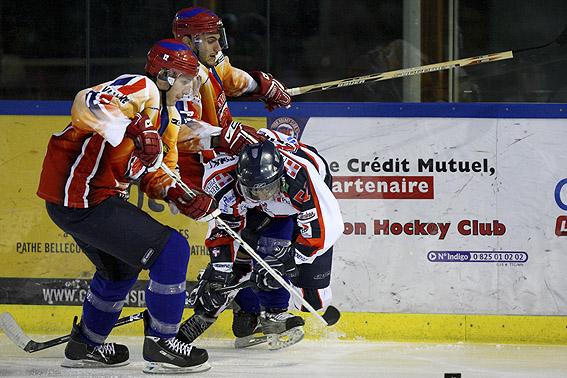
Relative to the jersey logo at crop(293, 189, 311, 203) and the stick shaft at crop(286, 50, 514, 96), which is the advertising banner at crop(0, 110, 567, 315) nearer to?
the stick shaft at crop(286, 50, 514, 96)

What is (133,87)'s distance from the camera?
15.7ft

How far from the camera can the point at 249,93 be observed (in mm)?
5906

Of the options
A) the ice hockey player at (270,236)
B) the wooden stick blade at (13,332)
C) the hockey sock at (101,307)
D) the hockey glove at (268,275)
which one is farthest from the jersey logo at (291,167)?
the wooden stick blade at (13,332)

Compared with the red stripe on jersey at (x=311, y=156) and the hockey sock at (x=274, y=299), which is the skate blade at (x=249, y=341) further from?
the red stripe on jersey at (x=311, y=156)

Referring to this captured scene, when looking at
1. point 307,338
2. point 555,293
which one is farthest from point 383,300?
point 555,293

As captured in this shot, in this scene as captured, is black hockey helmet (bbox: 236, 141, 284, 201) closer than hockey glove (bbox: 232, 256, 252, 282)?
Yes

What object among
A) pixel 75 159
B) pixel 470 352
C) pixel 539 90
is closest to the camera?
pixel 75 159

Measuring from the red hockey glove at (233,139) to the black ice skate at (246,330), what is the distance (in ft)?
2.44

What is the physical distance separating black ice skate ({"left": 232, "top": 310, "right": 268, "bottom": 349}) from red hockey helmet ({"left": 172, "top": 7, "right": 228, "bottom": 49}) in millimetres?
1200

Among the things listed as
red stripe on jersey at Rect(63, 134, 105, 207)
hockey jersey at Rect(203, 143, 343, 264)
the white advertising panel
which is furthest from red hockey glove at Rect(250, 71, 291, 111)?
red stripe on jersey at Rect(63, 134, 105, 207)

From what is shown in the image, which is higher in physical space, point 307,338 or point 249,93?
point 249,93

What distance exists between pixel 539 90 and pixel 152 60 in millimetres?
2037

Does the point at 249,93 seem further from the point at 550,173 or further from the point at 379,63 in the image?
the point at 550,173

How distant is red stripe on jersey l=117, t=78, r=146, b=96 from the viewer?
15.6 feet
